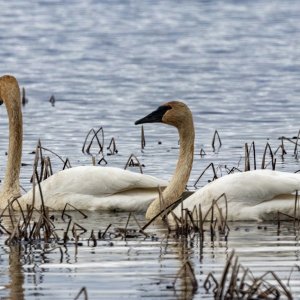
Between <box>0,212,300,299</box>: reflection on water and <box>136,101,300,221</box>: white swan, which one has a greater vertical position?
<box>136,101,300,221</box>: white swan

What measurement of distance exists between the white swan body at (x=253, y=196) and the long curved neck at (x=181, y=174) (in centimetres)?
51

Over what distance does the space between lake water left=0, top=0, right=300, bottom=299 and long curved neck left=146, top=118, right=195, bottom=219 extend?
14.8 inches

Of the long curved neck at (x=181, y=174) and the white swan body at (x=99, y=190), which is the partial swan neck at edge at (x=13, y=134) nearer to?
the white swan body at (x=99, y=190)

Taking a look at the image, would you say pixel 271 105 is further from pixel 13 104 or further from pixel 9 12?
pixel 9 12

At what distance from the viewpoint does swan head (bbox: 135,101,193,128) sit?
1390 cm

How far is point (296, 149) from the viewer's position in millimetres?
17844

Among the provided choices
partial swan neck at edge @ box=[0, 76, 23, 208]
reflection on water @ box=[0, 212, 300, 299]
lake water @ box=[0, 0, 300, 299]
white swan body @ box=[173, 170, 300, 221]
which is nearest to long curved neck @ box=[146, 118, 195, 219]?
lake water @ box=[0, 0, 300, 299]

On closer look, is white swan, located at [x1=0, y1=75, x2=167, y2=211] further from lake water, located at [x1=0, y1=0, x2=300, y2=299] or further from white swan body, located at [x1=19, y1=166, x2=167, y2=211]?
lake water, located at [x1=0, y1=0, x2=300, y2=299]

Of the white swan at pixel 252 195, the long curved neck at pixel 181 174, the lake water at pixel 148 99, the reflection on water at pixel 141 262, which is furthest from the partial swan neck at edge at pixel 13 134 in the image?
the reflection on water at pixel 141 262

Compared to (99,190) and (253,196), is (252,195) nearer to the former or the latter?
(253,196)

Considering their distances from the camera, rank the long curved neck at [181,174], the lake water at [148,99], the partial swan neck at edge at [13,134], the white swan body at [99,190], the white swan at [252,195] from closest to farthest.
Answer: the lake water at [148,99] → the white swan at [252,195] → the long curved neck at [181,174] → the white swan body at [99,190] → the partial swan neck at edge at [13,134]

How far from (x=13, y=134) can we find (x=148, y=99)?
10940mm

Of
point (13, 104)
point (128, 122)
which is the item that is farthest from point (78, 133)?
point (13, 104)

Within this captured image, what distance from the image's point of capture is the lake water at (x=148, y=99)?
10266 millimetres
